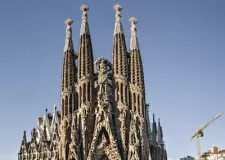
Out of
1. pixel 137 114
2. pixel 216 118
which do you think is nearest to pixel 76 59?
pixel 137 114

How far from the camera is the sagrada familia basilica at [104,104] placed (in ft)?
197

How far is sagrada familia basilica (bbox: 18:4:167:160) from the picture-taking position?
197 feet

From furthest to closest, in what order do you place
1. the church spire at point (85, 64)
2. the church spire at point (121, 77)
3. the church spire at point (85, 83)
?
the church spire at point (85, 64) → the church spire at point (85, 83) → the church spire at point (121, 77)

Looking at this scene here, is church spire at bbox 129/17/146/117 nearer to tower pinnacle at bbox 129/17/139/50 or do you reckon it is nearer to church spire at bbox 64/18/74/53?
tower pinnacle at bbox 129/17/139/50

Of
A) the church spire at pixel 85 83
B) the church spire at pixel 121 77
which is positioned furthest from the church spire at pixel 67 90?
the church spire at pixel 121 77

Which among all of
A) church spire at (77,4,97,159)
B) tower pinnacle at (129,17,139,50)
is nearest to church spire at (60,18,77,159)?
church spire at (77,4,97,159)

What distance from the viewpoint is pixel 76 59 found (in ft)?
226

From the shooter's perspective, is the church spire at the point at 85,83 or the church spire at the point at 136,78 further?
the church spire at the point at 136,78

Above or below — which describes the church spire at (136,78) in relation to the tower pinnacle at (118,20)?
below

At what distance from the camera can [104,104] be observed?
61.6 meters

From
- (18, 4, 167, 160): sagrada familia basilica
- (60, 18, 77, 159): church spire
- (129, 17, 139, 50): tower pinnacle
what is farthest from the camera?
(129, 17, 139, 50): tower pinnacle

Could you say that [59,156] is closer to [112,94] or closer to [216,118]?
[112,94]

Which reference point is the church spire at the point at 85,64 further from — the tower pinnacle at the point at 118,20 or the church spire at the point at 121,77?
the tower pinnacle at the point at 118,20

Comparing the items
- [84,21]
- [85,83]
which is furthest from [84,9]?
[85,83]
